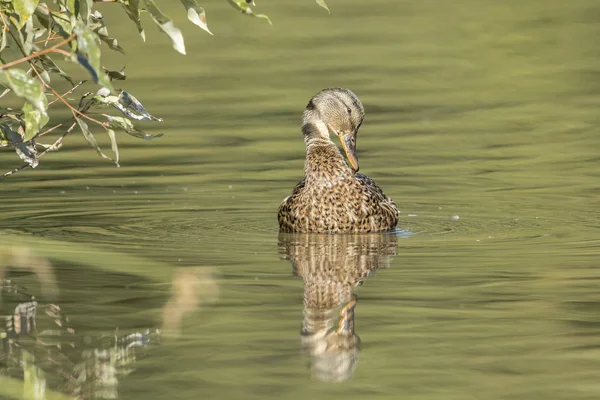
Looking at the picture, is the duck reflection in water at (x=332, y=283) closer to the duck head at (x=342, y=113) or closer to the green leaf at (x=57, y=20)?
the duck head at (x=342, y=113)

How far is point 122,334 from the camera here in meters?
8.38

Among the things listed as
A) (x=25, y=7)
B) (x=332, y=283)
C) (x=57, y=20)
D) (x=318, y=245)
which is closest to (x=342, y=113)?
(x=318, y=245)

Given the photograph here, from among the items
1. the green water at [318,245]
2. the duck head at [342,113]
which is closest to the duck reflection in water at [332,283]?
the green water at [318,245]

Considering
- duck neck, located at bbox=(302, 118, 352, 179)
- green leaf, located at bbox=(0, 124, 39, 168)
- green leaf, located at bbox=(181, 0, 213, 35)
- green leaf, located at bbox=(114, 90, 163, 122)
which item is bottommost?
duck neck, located at bbox=(302, 118, 352, 179)

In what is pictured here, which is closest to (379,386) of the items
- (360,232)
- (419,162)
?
(360,232)

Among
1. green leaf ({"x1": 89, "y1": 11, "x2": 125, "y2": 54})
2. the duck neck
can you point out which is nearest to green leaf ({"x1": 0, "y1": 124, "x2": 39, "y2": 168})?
green leaf ({"x1": 89, "y1": 11, "x2": 125, "y2": 54})

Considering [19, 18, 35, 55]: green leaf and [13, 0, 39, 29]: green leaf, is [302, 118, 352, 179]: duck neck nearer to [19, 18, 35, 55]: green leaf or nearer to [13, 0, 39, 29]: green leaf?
[19, 18, 35, 55]: green leaf

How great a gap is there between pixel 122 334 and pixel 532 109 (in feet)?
39.9

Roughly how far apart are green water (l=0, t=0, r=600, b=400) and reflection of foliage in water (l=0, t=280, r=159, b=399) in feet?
0.07

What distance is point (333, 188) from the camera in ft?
41.8

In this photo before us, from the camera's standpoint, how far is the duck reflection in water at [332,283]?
309 inches

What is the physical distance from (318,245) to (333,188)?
39.7 inches

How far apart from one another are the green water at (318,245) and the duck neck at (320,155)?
60cm

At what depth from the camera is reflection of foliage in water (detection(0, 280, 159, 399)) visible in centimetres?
729
